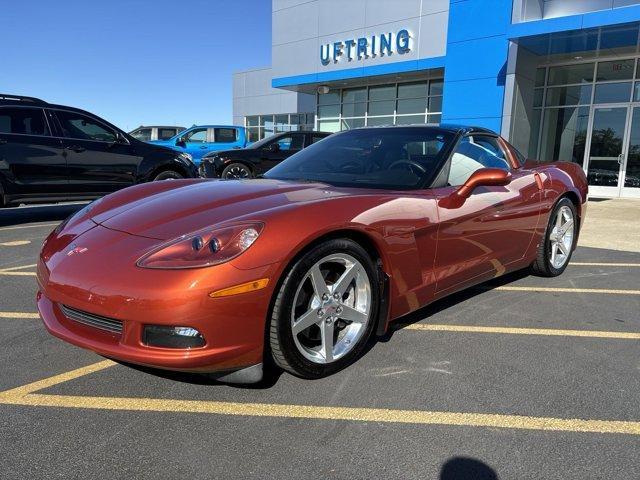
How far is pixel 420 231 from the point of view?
9.68 ft

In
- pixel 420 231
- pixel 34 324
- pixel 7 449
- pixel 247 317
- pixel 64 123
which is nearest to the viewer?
pixel 7 449

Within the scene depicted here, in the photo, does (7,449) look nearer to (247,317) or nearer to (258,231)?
(247,317)

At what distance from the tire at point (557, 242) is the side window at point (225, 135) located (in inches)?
524

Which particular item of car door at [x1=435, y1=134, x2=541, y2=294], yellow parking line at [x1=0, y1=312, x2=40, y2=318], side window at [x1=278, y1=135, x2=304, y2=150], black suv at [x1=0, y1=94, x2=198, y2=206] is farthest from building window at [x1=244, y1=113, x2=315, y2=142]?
yellow parking line at [x1=0, y1=312, x2=40, y2=318]

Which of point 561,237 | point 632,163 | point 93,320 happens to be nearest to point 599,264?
point 561,237

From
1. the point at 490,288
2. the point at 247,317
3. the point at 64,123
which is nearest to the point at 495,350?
the point at 490,288

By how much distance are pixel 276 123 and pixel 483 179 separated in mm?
26799

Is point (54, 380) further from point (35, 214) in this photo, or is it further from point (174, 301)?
point (35, 214)

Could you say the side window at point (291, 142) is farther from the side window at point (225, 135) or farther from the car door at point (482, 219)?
the car door at point (482, 219)

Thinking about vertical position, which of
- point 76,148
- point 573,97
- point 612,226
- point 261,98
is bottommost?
point 612,226

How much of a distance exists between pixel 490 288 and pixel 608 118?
11426 millimetres

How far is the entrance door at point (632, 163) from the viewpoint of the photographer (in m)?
12.9

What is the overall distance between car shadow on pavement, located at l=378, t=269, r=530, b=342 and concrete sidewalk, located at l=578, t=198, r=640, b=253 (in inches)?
105

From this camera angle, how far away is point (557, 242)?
4.76 m
